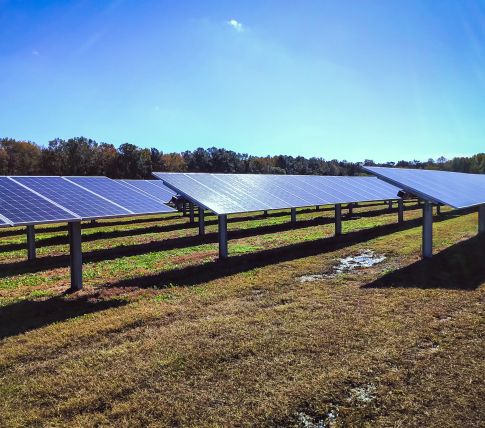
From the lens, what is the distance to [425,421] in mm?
5160

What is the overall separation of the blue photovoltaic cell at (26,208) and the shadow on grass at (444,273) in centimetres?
892

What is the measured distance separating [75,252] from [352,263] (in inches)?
374

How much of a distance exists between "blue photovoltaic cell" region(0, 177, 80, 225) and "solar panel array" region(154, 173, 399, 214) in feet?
18.6

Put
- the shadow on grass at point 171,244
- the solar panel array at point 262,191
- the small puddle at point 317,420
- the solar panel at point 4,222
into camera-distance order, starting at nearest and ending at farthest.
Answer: the small puddle at point 317,420
the solar panel at point 4,222
the shadow on grass at point 171,244
the solar panel array at point 262,191

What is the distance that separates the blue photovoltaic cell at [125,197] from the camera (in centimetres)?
1611

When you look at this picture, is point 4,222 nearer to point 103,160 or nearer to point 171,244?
point 171,244

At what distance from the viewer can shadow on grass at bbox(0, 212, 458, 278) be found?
16.6 meters

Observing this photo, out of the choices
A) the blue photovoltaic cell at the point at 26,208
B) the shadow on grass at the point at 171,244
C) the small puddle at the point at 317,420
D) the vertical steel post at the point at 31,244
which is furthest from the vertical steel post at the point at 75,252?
the small puddle at the point at 317,420

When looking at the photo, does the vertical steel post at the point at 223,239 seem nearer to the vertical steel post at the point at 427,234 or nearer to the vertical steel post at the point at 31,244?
the vertical steel post at the point at 427,234

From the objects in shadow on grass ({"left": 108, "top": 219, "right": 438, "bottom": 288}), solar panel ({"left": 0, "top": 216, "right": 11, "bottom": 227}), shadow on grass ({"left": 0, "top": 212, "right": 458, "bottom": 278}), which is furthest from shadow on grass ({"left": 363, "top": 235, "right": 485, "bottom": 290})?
solar panel ({"left": 0, "top": 216, "right": 11, "bottom": 227})

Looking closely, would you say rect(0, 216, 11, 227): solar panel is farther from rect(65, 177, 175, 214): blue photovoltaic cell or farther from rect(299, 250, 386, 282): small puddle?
rect(299, 250, 386, 282): small puddle

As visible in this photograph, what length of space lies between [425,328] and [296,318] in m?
2.61

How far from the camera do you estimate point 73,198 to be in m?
13.9

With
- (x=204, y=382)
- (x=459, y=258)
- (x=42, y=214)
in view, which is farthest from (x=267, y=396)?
(x=459, y=258)
